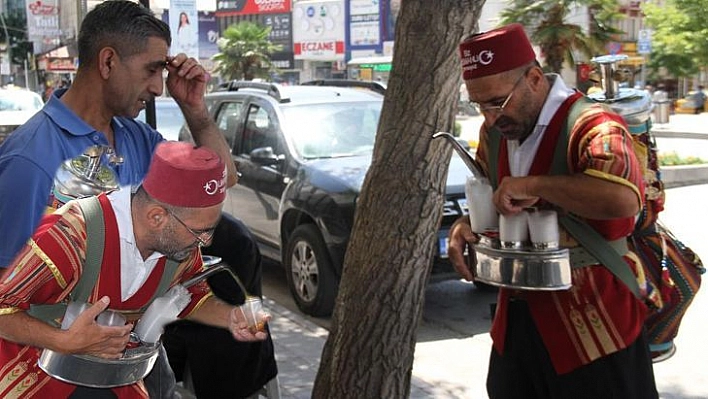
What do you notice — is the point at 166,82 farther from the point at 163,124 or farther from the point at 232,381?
the point at 163,124

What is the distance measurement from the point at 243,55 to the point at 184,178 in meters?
39.8

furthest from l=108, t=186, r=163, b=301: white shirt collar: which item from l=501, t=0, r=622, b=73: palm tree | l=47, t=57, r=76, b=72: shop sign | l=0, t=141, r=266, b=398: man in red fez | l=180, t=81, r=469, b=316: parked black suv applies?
l=47, t=57, r=76, b=72: shop sign

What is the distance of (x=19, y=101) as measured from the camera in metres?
18.7

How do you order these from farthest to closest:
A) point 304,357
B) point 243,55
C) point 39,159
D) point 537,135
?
1. point 243,55
2. point 304,357
3. point 537,135
4. point 39,159

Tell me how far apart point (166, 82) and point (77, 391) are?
4.06 feet

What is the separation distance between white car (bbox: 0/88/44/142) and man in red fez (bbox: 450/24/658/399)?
16.1 meters

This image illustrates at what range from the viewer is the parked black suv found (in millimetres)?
6836

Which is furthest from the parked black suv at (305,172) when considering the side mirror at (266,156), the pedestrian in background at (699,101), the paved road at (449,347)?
the pedestrian in background at (699,101)

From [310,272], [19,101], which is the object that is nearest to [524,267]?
[310,272]

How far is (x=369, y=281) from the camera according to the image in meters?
3.66

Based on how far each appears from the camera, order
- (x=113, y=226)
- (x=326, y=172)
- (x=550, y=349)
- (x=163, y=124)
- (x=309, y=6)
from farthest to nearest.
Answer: (x=309, y=6)
(x=163, y=124)
(x=326, y=172)
(x=550, y=349)
(x=113, y=226)

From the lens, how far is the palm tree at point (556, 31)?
19406 millimetres

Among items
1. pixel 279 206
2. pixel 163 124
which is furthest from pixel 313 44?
pixel 279 206

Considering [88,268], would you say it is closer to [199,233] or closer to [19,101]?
[199,233]
